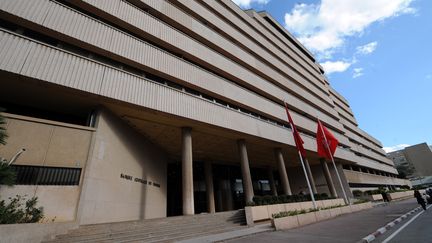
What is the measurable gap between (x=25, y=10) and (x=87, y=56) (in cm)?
349

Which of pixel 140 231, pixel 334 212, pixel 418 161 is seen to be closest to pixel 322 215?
pixel 334 212

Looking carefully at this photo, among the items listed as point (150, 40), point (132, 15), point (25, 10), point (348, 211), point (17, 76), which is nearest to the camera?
point (17, 76)

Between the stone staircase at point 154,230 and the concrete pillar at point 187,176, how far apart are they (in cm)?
194

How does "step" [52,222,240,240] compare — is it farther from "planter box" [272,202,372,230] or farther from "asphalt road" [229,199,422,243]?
"asphalt road" [229,199,422,243]

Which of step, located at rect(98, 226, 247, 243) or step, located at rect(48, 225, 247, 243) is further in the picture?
step, located at rect(98, 226, 247, 243)

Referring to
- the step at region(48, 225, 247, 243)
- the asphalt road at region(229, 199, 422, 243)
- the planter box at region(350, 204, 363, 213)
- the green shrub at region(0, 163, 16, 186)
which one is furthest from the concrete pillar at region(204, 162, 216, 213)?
the green shrub at region(0, 163, 16, 186)

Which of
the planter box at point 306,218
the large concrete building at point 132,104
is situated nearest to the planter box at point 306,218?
the planter box at point 306,218

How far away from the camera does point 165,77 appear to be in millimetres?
17422

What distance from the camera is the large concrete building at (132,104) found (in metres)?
11.3

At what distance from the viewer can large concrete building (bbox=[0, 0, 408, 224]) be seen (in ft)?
37.2

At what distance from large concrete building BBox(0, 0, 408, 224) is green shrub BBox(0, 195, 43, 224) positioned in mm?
460

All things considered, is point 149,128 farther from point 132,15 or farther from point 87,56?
point 132,15

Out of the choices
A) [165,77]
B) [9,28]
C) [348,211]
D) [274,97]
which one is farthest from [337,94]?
[9,28]

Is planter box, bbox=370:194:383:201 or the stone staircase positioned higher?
planter box, bbox=370:194:383:201
